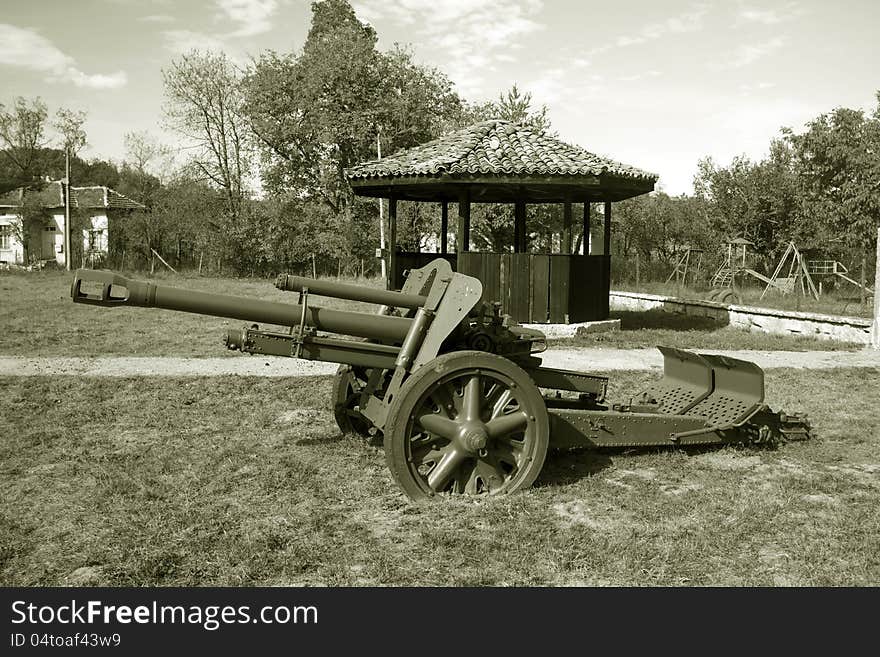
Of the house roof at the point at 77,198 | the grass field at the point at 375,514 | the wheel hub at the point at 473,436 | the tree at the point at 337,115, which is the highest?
the tree at the point at 337,115

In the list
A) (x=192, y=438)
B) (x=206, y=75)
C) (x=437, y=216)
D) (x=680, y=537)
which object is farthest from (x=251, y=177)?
(x=680, y=537)

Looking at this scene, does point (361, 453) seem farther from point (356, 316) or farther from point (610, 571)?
point (610, 571)


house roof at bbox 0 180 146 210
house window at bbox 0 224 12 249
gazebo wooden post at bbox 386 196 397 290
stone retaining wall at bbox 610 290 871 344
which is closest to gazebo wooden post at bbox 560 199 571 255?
gazebo wooden post at bbox 386 196 397 290

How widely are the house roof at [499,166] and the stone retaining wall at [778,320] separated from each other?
370 cm

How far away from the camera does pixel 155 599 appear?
10.5ft

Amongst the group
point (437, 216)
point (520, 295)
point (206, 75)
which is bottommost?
point (520, 295)

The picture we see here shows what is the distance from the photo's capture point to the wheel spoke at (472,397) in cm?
455

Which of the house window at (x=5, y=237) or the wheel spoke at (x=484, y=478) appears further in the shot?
the house window at (x=5, y=237)

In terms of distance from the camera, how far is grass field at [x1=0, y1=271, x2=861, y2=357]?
36.5 feet

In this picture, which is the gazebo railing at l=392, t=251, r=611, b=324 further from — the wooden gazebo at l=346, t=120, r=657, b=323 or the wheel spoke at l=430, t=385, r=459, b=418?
the wheel spoke at l=430, t=385, r=459, b=418

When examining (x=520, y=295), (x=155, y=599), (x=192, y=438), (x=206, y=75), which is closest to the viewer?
(x=155, y=599)

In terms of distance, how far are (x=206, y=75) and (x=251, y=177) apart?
5.54 metres

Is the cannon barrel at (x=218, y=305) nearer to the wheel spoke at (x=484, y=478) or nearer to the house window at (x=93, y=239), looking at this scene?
the wheel spoke at (x=484, y=478)

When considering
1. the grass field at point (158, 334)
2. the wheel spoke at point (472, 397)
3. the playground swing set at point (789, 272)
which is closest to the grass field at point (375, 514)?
the wheel spoke at point (472, 397)
